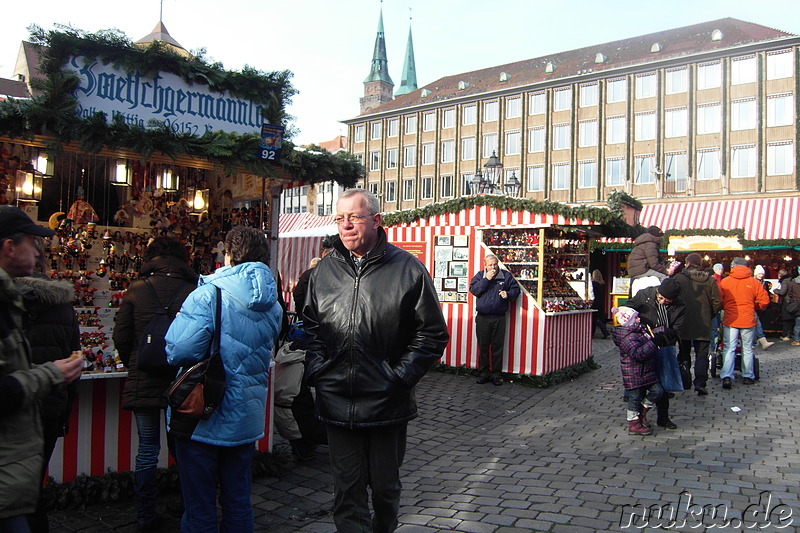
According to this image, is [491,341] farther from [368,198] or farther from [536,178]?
[536,178]

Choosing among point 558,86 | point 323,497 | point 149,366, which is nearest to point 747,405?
point 323,497

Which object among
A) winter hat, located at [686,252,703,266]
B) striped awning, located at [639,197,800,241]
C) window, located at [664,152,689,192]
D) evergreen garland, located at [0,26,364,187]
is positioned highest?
window, located at [664,152,689,192]

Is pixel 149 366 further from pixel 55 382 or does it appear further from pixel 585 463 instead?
pixel 585 463

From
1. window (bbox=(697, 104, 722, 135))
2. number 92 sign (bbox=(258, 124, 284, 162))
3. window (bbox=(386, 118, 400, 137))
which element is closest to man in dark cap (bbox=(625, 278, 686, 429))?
number 92 sign (bbox=(258, 124, 284, 162))

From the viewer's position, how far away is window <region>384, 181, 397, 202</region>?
2158 inches

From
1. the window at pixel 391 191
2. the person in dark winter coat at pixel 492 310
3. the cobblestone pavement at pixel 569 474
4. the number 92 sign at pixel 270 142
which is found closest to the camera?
the cobblestone pavement at pixel 569 474

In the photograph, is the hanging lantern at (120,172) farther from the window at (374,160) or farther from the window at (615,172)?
the window at (374,160)

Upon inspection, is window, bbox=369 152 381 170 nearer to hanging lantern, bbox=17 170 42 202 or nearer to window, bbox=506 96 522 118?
window, bbox=506 96 522 118

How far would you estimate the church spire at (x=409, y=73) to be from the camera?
89.5m

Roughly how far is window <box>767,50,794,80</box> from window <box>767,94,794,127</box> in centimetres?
124

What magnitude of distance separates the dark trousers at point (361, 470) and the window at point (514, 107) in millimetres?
46395

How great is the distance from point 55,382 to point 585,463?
14.4 feet

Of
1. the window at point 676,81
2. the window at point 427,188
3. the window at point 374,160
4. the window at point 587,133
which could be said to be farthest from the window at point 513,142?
the window at point 374,160

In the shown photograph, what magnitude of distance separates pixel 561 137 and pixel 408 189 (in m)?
15.1
